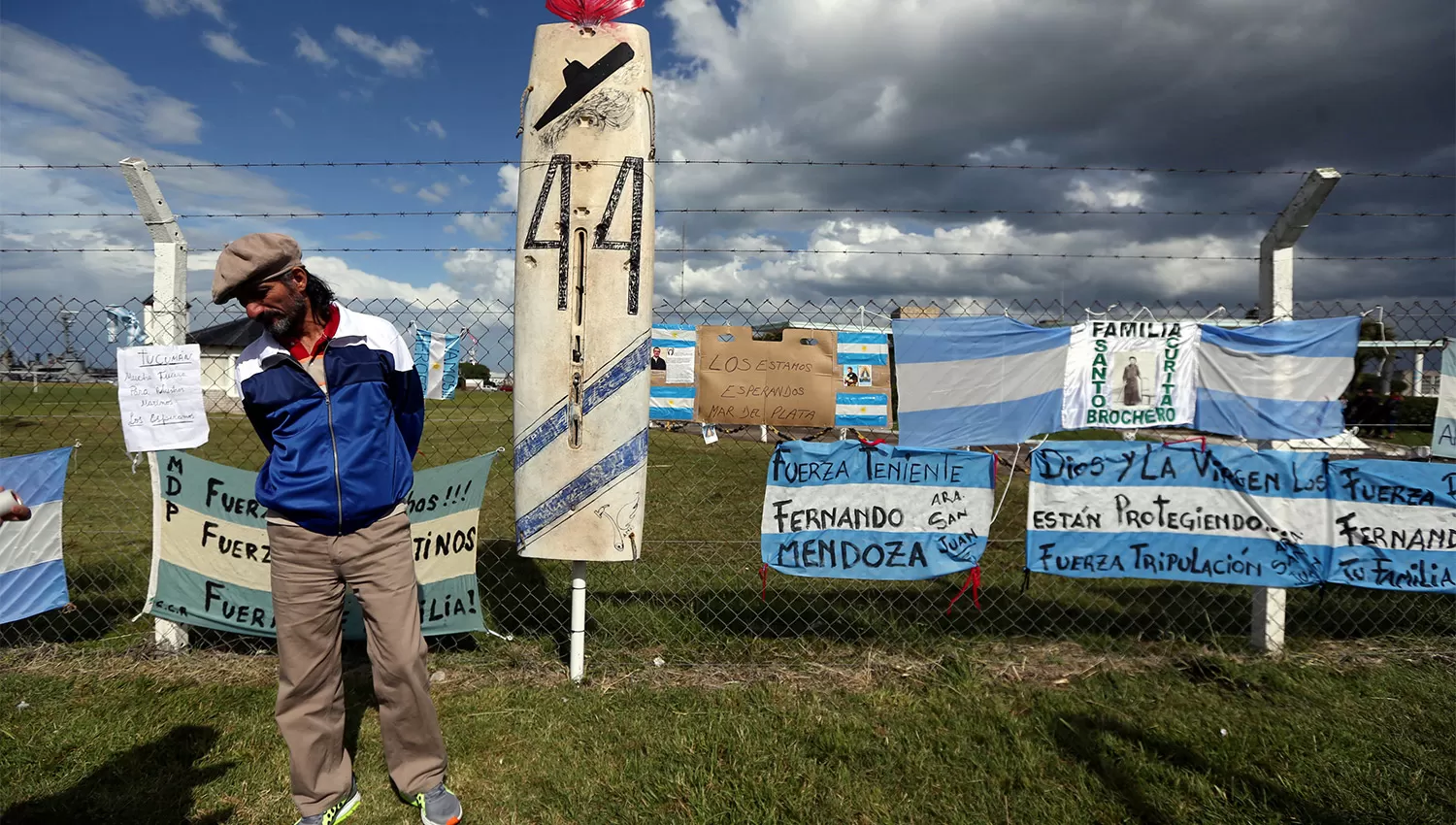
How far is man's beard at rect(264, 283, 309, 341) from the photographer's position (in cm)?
228

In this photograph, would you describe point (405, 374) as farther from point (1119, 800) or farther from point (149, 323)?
point (1119, 800)

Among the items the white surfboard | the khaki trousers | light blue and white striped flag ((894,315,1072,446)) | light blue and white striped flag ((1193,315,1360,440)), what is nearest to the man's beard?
the khaki trousers

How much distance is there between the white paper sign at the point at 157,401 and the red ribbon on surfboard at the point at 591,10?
226 centimetres

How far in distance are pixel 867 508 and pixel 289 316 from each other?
8.20 feet

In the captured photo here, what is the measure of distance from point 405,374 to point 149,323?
1841 mm

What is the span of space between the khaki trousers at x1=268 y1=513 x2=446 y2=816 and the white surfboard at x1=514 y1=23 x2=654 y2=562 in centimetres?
76

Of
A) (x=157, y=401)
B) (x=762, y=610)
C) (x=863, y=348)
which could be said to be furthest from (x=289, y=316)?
(x=762, y=610)

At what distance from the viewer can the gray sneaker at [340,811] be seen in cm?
238

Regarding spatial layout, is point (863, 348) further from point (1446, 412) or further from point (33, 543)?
point (33, 543)

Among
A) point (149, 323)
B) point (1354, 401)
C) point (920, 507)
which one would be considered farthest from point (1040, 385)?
point (149, 323)

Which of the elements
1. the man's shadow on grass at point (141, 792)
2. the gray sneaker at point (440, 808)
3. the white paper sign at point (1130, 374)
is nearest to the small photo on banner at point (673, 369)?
the gray sneaker at point (440, 808)

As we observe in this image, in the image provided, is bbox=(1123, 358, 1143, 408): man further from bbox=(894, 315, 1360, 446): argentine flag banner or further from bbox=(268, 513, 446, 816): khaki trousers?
bbox=(268, 513, 446, 816): khaki trousers

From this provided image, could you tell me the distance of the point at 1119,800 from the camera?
247 cm

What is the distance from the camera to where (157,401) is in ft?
10.7
